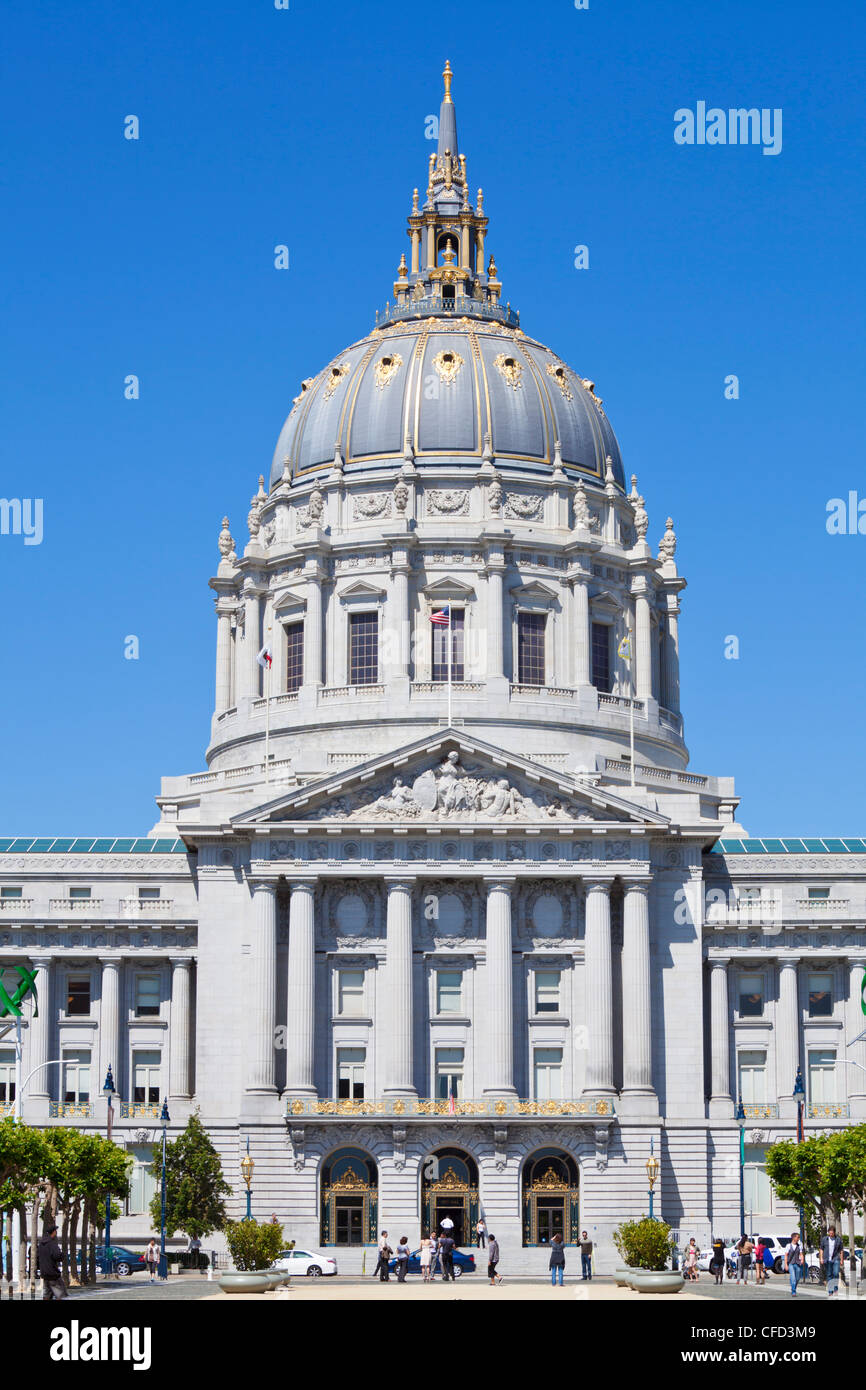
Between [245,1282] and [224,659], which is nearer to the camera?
[245,1282]

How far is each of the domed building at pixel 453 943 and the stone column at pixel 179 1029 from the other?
0.35 ft

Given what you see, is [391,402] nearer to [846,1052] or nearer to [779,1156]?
[846,1052]

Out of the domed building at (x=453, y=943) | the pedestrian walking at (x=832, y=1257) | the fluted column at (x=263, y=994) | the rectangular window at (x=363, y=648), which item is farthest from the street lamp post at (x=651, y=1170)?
the rectangular window at (x=363, y=648)

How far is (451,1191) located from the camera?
97.7 meters

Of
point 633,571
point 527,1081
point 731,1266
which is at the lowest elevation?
point 731,1266

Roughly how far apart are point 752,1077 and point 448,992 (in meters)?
15.2

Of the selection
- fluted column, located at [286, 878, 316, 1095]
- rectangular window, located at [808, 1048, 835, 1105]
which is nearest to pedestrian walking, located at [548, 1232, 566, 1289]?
fluted column, located at [286, 878, 316, 1095]

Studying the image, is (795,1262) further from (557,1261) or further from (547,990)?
(547,990)

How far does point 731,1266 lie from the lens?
8612 cm

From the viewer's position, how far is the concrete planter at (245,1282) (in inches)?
2562

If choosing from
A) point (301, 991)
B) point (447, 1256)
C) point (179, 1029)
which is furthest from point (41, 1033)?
point (447, 1256)

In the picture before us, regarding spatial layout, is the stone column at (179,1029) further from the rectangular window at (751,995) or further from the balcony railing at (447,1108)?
the rectangular window at (751,995)

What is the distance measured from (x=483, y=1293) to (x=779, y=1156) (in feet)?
63.8
